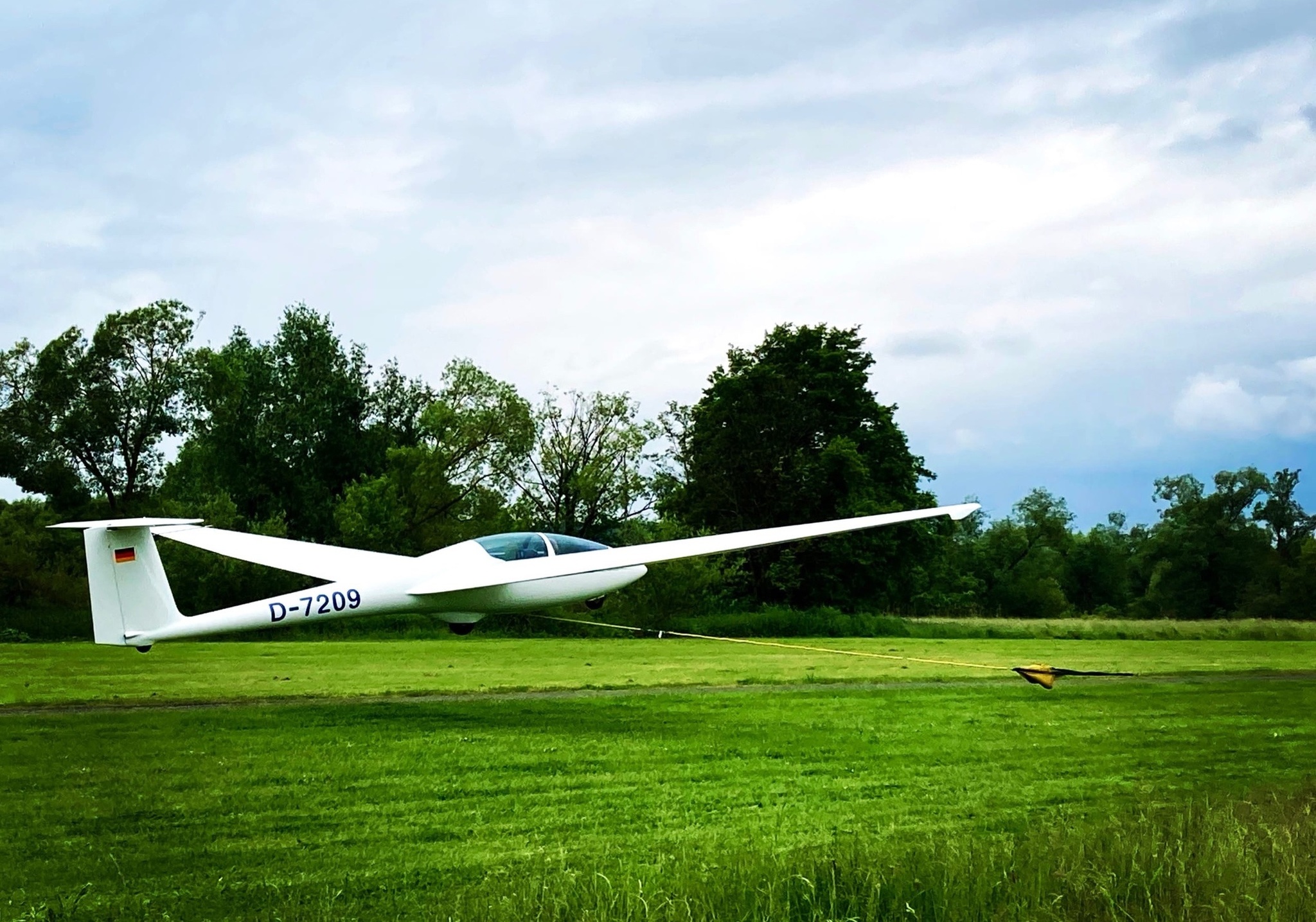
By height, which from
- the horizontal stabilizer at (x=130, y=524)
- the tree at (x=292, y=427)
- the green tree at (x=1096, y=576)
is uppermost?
the tree at (x=292, y=427)

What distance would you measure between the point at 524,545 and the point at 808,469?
133ft

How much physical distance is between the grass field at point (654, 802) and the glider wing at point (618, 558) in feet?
6.63

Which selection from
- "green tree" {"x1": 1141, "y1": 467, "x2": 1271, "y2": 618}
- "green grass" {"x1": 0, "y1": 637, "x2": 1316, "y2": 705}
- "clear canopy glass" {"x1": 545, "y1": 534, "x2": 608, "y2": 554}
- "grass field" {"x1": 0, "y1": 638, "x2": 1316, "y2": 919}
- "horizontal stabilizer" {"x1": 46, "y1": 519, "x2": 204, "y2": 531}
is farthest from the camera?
"green tree" {"x1": 1141, "y1": 467, "x2": 1271, "y2": 618}

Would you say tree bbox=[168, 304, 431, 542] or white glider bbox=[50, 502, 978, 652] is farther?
tree bbox=[168, 304, 431, 542]

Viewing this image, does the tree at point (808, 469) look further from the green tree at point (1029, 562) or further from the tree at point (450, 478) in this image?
the green tree at point (1029, 562)

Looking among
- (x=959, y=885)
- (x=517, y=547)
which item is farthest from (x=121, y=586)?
(x=959, y=885)

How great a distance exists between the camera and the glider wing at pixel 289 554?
66.6 ft

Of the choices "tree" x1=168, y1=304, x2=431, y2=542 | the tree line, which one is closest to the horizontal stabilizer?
the tree line

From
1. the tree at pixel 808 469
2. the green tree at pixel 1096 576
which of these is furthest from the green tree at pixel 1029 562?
the tree at pixel 808 469

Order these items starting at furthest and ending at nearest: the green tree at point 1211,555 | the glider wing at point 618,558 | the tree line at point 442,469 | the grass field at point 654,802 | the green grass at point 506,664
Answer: the green tree at point 1211,555, the tree line at point 442,469, the green grass at point 506,664, the glider wing at point 618,558, the grass field at point 654,802

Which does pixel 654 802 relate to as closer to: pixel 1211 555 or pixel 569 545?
pixel 569 545

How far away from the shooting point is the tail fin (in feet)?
55.7

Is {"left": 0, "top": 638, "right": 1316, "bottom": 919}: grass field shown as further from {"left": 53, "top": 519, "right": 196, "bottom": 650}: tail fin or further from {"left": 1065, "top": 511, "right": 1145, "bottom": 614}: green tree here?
{"left": 1065, "top": 511, "right": 1145, "bottom": 614}: green tree

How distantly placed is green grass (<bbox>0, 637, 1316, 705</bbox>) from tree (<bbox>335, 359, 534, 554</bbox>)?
11.3 meters
